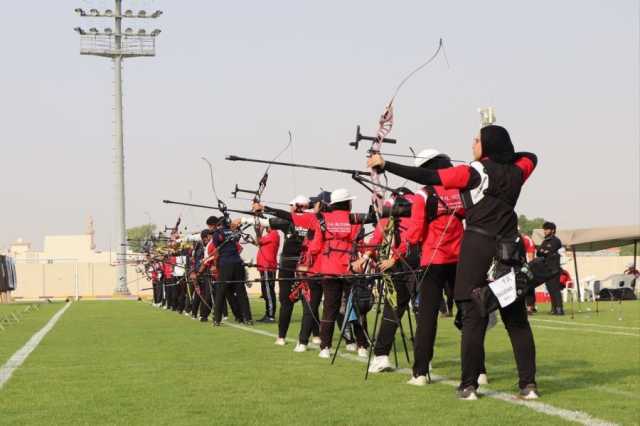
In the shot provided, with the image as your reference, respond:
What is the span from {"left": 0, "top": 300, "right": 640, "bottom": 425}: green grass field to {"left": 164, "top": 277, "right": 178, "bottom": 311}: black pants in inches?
627

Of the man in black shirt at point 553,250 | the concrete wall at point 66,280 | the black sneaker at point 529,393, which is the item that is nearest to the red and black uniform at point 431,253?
the black sneaker at point 529,393

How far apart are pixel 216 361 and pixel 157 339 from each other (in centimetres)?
480

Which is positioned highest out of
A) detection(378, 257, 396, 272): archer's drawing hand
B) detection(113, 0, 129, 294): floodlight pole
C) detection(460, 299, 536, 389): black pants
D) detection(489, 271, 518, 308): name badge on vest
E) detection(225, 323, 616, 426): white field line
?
detection(113, 0, 129, 294): floodlight pole

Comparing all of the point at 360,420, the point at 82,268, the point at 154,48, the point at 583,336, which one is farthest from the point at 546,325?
the point at 82,268

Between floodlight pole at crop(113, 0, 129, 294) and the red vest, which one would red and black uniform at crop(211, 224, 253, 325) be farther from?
floodlight pole at crop(113, 0, 129, 294)

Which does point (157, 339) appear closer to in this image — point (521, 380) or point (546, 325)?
point (546, 325)

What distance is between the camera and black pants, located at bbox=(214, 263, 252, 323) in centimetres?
2175

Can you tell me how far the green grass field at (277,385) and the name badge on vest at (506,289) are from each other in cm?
76

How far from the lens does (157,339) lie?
1736 centimetres

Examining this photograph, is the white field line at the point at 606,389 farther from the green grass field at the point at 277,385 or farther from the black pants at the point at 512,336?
the black pants at the point at 512,336

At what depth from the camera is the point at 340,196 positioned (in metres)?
12.9

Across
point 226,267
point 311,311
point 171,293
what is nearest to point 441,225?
point 311,311

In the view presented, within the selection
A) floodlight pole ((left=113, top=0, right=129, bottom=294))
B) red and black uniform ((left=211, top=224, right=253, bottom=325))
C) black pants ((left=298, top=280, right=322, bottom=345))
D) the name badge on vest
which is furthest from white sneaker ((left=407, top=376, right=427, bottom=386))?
floodlight pole ((left=113, top=0, right=129, bottom=294))

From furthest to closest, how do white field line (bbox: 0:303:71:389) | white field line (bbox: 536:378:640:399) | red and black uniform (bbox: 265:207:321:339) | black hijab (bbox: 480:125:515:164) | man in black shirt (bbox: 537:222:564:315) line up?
1. man in black shirt (bbox: 537:222:564:315)
2. red and black uniform (bbox: 265:207:321:339)
3. white field line (bbox: 0:303:71:389)
4. white field line (bbox: 536:378:640:399)
5. black hijab (bbox: 480:125:515:164)
